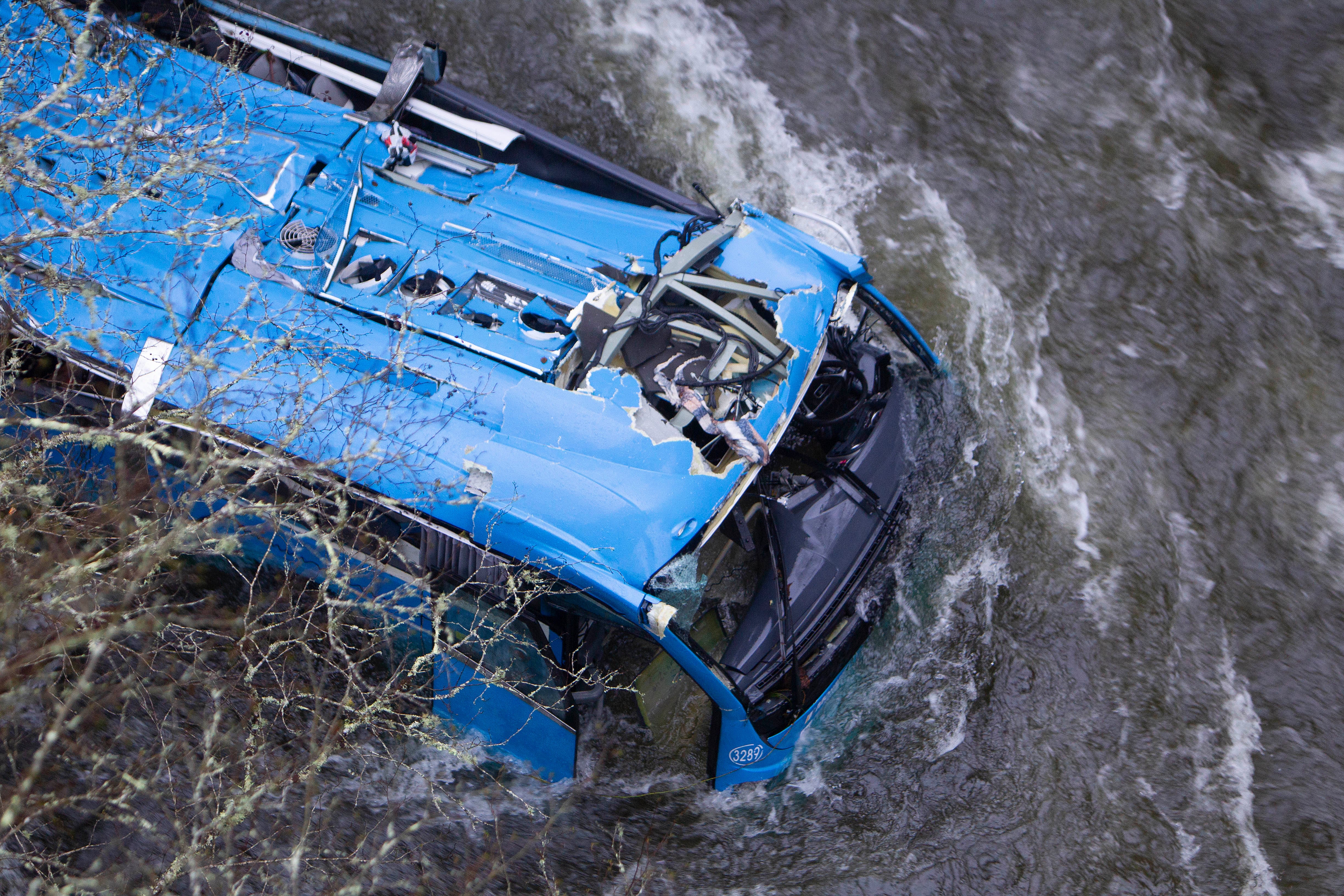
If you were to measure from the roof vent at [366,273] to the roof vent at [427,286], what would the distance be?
0.37 feet

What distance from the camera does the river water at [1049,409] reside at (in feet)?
18.3

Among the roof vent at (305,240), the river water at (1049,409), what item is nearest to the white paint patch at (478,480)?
the roof vent at (305,240)

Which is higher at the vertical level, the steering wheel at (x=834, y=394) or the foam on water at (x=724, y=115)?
the foam on water at (x=724, y=115)

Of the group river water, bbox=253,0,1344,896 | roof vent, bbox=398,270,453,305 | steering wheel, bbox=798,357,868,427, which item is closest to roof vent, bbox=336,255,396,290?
roof vent, bbox=398,270,453,305

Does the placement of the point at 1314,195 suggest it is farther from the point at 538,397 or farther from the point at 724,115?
the point at 538,397

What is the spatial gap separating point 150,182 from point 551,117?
11.1 ft

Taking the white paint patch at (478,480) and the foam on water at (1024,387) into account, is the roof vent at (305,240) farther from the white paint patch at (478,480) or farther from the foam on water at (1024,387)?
the foam on water at (1024,387)

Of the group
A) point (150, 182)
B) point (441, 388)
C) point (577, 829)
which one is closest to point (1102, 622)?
point (577, 829)

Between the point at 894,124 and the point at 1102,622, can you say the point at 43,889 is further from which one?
the point at 894,124

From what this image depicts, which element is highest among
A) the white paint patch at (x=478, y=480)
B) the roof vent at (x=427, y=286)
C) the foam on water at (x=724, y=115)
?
the foam on water at (x=724, y=115)

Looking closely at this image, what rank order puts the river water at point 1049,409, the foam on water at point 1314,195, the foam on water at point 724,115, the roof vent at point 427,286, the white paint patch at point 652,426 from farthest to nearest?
the foam on water at point 724,115, the foam on water at point 1314,195, the river water at point 1049,409, the roof vent at point 427,286, the white paint patch at point 652,426

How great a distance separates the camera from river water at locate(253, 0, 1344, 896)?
18.3 ft

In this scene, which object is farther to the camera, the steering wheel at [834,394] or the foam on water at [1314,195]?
the foam on water at [1314,195]

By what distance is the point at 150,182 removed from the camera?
14.7ft
